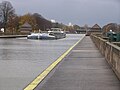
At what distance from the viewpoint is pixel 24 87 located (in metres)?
10.5

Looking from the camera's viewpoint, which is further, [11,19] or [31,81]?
[11,19]

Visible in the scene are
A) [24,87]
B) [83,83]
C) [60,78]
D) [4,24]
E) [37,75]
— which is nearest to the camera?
[24,87]

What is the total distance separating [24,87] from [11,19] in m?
145

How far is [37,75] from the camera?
13.5 metres

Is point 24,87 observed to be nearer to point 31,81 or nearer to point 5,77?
point 31,81

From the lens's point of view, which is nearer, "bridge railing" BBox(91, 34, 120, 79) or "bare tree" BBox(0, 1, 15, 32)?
"bridge railing" BBox(91, 34, 120, 79)

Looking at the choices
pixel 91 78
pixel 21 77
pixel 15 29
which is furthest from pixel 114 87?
pixel 15 29

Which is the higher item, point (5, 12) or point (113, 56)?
point (5, 12)

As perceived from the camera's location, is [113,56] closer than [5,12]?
Yes

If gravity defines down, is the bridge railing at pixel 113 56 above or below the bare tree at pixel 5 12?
below

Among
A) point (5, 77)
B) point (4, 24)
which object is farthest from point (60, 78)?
point (4, 24)

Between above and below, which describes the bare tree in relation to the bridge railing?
above

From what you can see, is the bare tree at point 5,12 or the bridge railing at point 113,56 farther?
the bare tree at point 5,12

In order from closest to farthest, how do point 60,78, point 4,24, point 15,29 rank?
point 60,78
point 4,24
point 15,29
